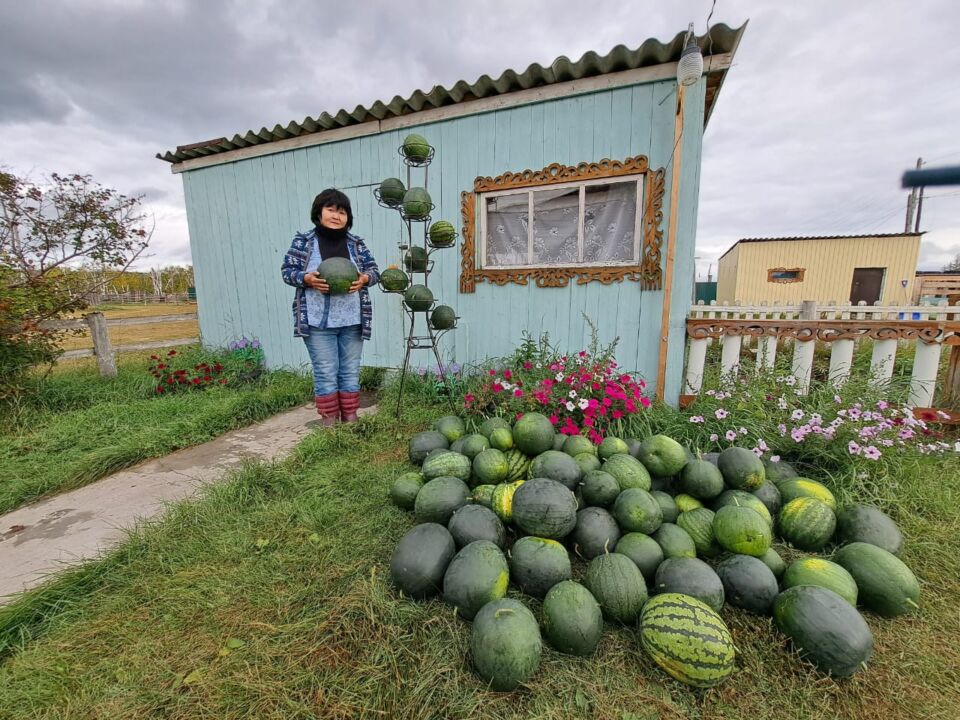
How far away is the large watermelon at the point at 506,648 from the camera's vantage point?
1381 mm

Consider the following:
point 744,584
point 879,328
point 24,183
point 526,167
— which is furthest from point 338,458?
point 24,183

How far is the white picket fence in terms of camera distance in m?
3.43

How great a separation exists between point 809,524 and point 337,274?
366 cm

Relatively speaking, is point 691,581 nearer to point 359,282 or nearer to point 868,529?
point 868,529

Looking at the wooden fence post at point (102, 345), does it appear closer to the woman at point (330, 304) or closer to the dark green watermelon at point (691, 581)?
the woman at point (330, 304)

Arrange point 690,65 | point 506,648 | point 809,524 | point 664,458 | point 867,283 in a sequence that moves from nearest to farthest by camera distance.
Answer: point 506,648
point 809,524
point 664,458
point 690,65
point 867,283

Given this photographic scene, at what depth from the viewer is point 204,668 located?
1.48 m

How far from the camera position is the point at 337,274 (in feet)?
11.0

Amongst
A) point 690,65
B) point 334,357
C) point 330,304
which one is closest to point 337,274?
point 330,304

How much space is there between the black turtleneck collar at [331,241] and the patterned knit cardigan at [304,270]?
2.0 inches

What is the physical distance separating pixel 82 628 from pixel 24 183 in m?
6.94

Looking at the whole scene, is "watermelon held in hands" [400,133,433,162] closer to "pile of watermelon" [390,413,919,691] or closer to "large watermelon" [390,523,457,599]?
"pile of watermelon" [390,413,919,691]

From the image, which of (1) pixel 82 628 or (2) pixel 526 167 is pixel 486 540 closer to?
(1) pixel 82 628

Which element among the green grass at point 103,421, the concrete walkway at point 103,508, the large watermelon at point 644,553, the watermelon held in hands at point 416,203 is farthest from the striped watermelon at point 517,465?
the green grass at point 103,421
